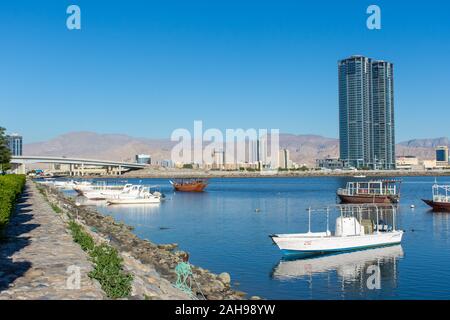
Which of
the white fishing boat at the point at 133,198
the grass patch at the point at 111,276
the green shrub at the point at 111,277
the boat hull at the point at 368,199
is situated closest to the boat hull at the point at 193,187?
the white fishing boat at the point at 133,198

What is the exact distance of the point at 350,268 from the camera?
31.2 m

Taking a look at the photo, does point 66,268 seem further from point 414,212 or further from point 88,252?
point 414,212

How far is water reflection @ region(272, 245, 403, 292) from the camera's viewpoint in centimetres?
2769

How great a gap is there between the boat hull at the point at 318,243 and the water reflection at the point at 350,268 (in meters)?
0.49

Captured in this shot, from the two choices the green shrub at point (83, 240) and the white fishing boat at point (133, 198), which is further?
the white fishing boat at point (133, 198)

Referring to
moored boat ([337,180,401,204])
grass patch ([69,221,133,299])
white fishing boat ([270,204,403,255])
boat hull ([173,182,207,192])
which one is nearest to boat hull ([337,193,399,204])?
moored boat ([337,180,401,204])

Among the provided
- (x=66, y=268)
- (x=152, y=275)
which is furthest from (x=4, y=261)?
(x=152, y=275)

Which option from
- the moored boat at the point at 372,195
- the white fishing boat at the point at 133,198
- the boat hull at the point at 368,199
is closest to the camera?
the boat hull at the point at 368,199

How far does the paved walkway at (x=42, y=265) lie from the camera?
1384 cm

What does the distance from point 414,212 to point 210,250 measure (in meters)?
42.3

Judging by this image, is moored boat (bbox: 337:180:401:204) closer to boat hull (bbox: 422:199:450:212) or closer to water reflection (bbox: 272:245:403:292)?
boat hull (bbox: 422:199:450:212)

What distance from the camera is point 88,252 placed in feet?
67.2

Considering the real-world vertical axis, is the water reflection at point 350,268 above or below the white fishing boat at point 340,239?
below

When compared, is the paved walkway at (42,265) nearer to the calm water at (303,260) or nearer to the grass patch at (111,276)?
the grass patch at (111,276)
